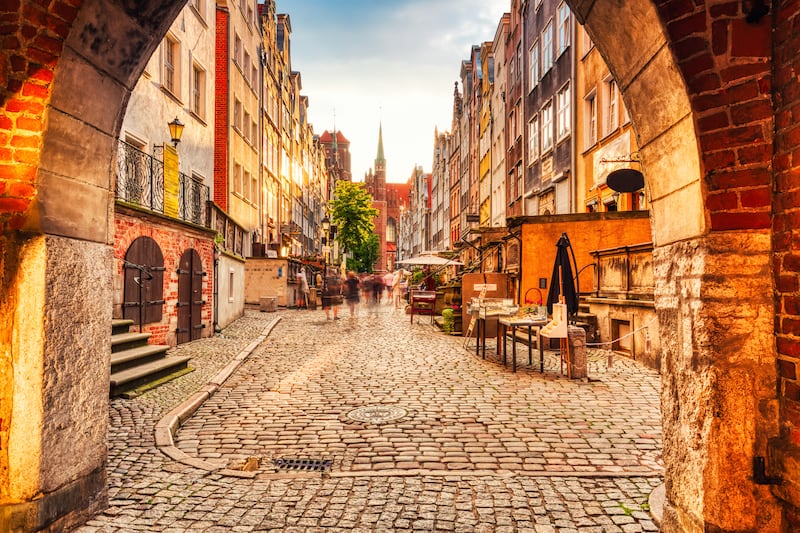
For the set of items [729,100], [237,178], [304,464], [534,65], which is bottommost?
[304,464]

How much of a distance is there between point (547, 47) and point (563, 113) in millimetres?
3569

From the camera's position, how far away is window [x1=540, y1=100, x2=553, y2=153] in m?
23.1

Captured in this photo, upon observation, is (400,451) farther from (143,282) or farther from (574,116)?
(574,116)

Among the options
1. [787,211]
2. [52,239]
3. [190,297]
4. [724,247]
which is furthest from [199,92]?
[787,211]

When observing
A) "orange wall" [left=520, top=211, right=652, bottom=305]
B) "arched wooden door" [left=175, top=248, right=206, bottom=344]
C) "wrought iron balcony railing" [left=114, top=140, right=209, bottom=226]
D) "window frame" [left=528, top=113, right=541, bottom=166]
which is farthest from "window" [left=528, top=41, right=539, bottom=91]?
"arched wooden door" [left=175, top=248, right=206, bottom=344]

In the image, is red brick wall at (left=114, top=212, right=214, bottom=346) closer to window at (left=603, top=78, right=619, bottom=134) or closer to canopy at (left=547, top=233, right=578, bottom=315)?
canopy at (left=547, top=233, right=578, bottom=315)

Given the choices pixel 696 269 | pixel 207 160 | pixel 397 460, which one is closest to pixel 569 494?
pixel 397 460

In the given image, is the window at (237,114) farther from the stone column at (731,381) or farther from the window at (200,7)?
the stone column at (731,381)

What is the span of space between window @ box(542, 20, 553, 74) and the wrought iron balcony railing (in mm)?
14790

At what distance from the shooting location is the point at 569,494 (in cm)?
444

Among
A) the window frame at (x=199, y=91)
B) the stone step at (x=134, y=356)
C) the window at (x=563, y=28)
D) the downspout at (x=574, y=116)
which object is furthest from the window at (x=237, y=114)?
the stone step at (x=134, y=356)

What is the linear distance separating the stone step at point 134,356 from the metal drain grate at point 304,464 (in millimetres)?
4201

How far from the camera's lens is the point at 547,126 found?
2370 cm

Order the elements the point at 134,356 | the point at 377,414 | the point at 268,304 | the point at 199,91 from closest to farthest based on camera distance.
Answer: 1. the point at 377,414
2. the point at 134,356
3. the point at 199,91
4. the point at 268,304
